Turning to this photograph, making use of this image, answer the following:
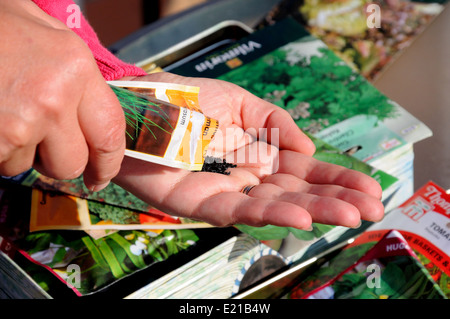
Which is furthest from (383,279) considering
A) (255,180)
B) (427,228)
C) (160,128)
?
(160,128)

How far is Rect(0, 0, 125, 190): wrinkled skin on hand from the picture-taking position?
0.60m

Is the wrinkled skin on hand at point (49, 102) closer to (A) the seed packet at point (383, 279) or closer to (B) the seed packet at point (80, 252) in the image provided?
(B) the seed packet at point (80, 252)

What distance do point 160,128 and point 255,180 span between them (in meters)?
0.21

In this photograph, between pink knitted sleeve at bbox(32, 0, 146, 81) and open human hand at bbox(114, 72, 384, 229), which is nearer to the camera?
open human hand at bbox(114, 72, 384, 229)

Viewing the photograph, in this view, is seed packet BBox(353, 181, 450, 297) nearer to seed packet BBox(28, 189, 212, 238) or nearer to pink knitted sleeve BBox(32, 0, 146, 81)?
seed packet BBox(28, 189, 212, 238)

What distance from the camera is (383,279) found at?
925 millimetres

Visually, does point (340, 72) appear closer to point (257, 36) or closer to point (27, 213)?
point (257, 36)

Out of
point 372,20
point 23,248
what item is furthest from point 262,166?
point 372,20

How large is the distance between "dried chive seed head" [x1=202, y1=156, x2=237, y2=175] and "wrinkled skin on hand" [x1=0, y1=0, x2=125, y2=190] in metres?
0.24

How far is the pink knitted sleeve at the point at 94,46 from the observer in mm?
1007

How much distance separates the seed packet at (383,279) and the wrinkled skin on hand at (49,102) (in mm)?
508

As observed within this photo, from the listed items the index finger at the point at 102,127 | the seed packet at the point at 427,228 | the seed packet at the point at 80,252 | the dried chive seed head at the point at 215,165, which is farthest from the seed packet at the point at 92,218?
the seed packet at the point at 427,228

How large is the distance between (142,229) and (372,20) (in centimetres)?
91

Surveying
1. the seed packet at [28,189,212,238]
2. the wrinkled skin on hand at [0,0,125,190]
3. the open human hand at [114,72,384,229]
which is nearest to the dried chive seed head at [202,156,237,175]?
the open human hand at [114,72,384,229]
